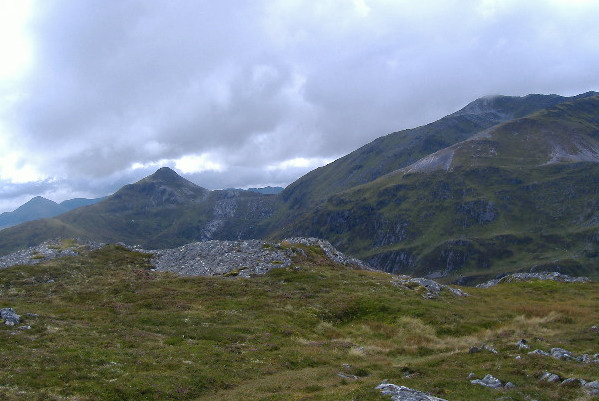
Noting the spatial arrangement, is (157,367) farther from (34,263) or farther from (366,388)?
(34,263)

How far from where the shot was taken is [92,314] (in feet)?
152

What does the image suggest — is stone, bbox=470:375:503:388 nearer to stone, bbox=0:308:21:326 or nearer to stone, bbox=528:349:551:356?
stone, bbox=528:349:551:356

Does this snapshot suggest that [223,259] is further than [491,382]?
Yes

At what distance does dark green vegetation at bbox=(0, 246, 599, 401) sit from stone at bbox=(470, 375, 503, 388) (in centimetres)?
112

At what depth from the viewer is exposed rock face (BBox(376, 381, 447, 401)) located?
817 inches

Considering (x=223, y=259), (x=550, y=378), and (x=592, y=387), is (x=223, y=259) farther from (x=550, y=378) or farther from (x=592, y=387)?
(x=592, y=387)

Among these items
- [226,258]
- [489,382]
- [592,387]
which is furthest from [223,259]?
[592,387]

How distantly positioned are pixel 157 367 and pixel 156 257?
63.6 meters

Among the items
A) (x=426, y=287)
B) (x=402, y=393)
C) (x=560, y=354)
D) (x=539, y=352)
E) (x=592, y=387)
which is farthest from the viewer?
(x=426, y=287)

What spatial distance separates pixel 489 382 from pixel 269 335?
23344 mm

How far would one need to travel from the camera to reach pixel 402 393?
2172 cm

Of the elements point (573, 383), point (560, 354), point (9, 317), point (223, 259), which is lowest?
point (560, 354)

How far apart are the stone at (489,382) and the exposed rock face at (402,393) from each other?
539cm

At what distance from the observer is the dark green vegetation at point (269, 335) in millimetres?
25500
